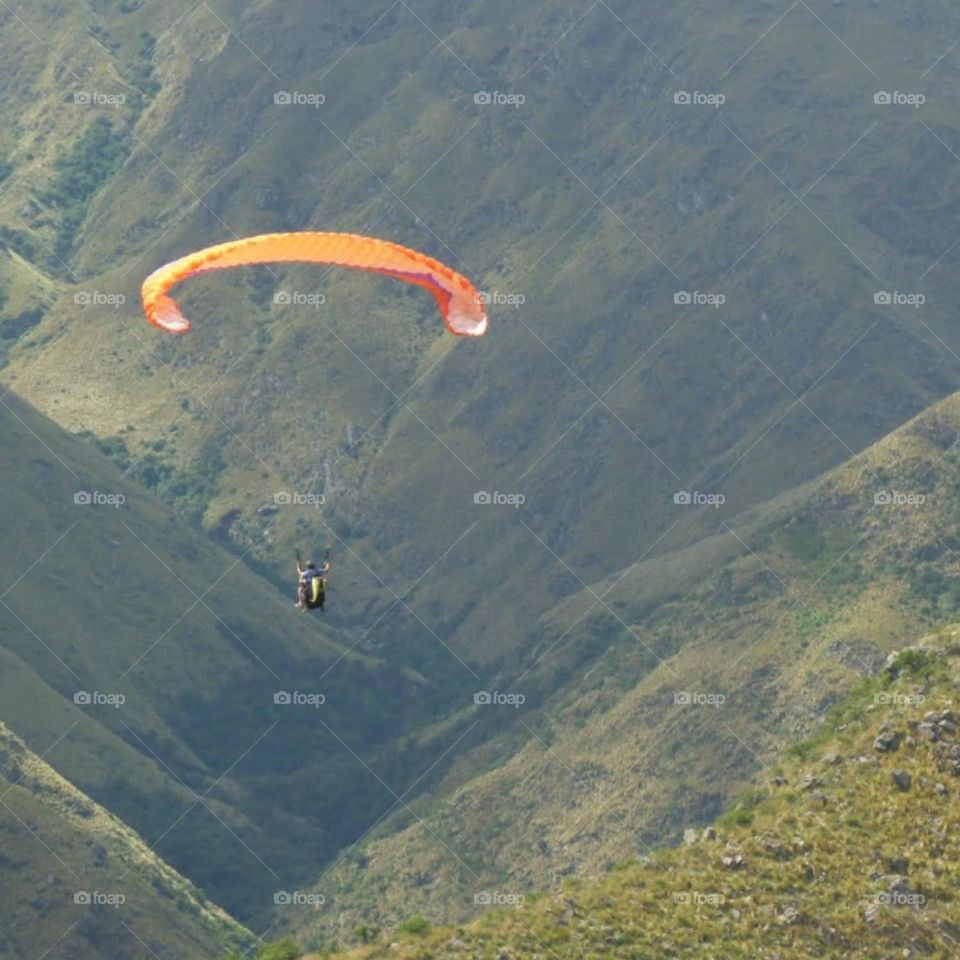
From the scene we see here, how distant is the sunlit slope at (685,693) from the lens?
150500 mm

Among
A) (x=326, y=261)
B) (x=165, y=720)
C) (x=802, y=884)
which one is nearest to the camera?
(x=802, y=884)

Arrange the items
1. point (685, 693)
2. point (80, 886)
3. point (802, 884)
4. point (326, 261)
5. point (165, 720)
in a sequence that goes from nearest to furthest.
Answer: point (802, 884) < point (326, 261) < point (80, 886) < point (685, 693) < point (165, 720)

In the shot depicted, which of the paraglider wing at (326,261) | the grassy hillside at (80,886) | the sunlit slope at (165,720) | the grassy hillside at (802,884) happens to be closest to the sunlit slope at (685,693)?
the sunlit slope at (165,720)

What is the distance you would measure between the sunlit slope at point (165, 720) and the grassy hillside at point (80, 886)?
44.8 ft

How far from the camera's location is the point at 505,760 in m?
170

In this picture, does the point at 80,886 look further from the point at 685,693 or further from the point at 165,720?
the point at 165,720

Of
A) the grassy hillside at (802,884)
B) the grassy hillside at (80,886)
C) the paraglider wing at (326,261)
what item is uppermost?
the paraglider wing at (326,261)

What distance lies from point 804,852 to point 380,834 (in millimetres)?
85686


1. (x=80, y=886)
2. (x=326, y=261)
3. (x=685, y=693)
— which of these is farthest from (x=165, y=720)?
(x=326, y=261)

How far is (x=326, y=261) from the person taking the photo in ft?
316

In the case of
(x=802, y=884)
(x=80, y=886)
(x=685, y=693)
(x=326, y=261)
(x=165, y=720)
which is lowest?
(x=165, y=720)

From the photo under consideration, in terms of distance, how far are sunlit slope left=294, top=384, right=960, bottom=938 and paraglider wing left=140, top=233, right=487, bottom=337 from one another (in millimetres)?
56849

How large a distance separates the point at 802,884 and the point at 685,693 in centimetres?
7484

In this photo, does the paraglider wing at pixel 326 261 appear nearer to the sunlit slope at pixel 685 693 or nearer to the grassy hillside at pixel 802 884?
the grassy hillside at pixel 802 884
